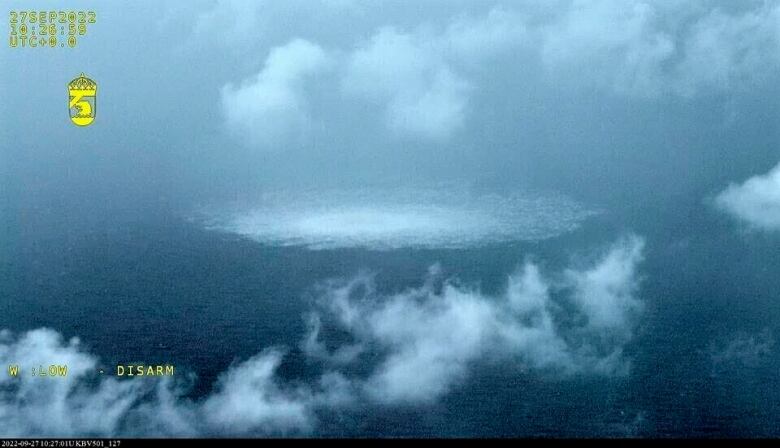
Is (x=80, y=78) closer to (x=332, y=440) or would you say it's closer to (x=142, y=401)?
(x=142, y=401)

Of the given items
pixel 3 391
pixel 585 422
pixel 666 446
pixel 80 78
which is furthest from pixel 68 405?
pixel 666 446

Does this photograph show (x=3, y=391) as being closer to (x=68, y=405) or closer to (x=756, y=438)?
(x=68, y=405)

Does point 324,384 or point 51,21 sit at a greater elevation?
point 51,21

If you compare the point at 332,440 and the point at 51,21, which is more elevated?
the point at 51,21

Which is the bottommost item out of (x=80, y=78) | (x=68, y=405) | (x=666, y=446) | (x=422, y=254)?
(x=666, y=446)

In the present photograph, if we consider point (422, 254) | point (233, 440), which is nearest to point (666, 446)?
point (422, 254)
